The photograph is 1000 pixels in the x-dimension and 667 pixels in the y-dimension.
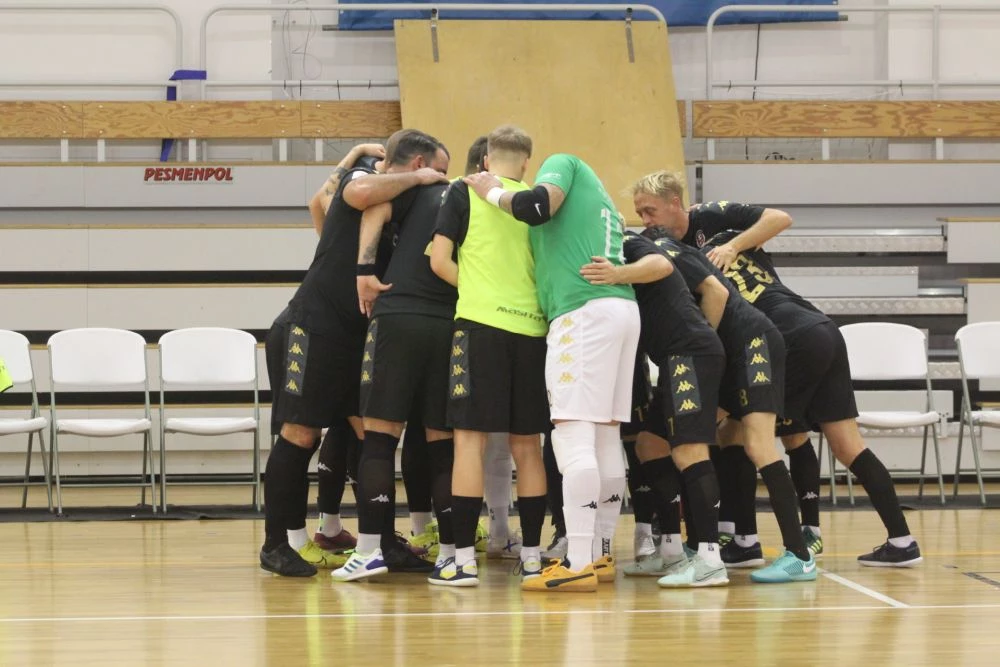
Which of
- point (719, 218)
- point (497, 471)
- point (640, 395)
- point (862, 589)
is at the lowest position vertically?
point (862, 589)

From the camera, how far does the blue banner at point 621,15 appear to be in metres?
9.82

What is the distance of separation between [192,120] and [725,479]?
5.62m

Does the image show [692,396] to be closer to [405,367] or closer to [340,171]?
[405,367]

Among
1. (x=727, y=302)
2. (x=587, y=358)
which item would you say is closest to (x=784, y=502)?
(x=727, y=302)

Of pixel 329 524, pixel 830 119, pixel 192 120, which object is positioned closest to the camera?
pixel 329 524

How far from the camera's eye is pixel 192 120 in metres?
9.12

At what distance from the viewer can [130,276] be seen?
8453 millimetres

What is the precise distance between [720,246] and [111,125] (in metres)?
5.73

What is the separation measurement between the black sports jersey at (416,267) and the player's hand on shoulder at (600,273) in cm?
58

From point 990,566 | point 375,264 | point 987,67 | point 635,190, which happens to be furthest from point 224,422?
point 987,67

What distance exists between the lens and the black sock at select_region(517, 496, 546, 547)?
4516 millimetres

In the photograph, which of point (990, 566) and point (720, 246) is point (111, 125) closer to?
point (720, 246)

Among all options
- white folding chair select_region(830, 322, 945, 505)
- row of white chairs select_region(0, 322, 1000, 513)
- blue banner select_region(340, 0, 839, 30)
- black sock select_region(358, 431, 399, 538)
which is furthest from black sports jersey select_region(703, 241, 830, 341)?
blue banner select_region(340, 0, 839, 30)

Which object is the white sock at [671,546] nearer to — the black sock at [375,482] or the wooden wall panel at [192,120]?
the black sock at [375,482]
